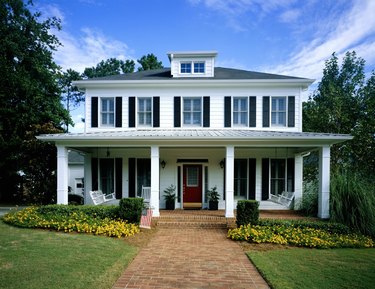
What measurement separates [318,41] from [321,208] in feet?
44.0

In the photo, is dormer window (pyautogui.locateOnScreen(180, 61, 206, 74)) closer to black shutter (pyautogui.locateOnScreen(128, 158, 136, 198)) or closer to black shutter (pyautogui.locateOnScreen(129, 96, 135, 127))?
black shutter (pyautogui.locateOnScreen(129, 96, 135, 127))

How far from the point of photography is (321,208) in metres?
10.1

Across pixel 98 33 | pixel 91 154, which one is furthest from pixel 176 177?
pixel 98 33

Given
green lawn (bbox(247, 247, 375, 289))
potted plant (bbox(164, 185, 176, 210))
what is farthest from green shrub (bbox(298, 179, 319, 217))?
potted plant (bbox(164, 185, 176, 210))

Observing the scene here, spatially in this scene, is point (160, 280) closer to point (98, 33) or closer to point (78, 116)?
point (98, 33)

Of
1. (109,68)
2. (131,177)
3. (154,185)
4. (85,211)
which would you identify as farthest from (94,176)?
(109,68)

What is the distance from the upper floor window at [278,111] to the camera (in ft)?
42.9

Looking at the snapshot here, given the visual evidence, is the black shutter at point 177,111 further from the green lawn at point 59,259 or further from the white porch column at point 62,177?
the green lawn at point 59,259

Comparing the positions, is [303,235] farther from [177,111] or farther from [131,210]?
[177,111]

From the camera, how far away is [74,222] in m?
8.71

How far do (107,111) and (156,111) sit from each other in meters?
2.63

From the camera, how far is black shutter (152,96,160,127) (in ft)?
43.0

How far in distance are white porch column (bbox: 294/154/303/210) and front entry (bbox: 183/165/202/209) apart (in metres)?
4.82

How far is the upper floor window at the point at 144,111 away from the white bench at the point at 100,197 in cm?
399
